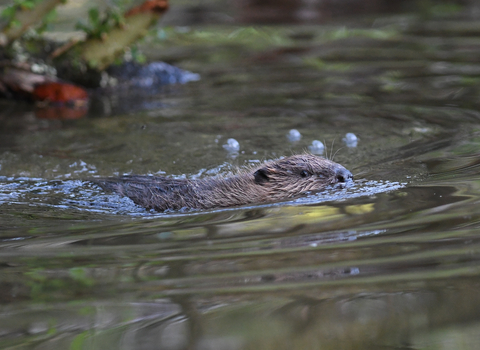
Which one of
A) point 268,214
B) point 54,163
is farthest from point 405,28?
point 268,214

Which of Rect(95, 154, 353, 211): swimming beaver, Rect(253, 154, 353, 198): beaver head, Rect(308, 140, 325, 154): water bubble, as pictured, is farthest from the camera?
Rect(308, 140, 325, 154): water bubble

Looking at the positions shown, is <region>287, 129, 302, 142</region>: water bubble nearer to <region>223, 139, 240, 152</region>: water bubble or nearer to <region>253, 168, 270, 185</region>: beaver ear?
<region>223, 139, 240, 152</region>: water bubble

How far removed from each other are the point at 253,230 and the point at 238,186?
1.17 meters

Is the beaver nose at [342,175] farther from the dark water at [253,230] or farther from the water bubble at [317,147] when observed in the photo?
the water bubble at [317,147]

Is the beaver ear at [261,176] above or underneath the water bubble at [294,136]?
underneath

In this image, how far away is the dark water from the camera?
2432 millimetres

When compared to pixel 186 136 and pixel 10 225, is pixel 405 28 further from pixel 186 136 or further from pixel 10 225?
pixel 10 225

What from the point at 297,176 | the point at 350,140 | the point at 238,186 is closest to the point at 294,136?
the point at 350,140

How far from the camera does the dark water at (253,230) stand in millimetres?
2432

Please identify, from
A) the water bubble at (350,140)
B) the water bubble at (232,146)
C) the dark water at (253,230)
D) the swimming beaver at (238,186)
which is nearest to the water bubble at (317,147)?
the dark water at (253,230)

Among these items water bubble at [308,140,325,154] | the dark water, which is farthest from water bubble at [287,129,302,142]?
water bubble at [308,140,325,154]

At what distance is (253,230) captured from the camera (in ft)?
11.9

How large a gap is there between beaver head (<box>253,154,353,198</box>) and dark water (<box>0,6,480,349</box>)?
0.20 metres

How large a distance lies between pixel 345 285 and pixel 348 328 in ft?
1.20
